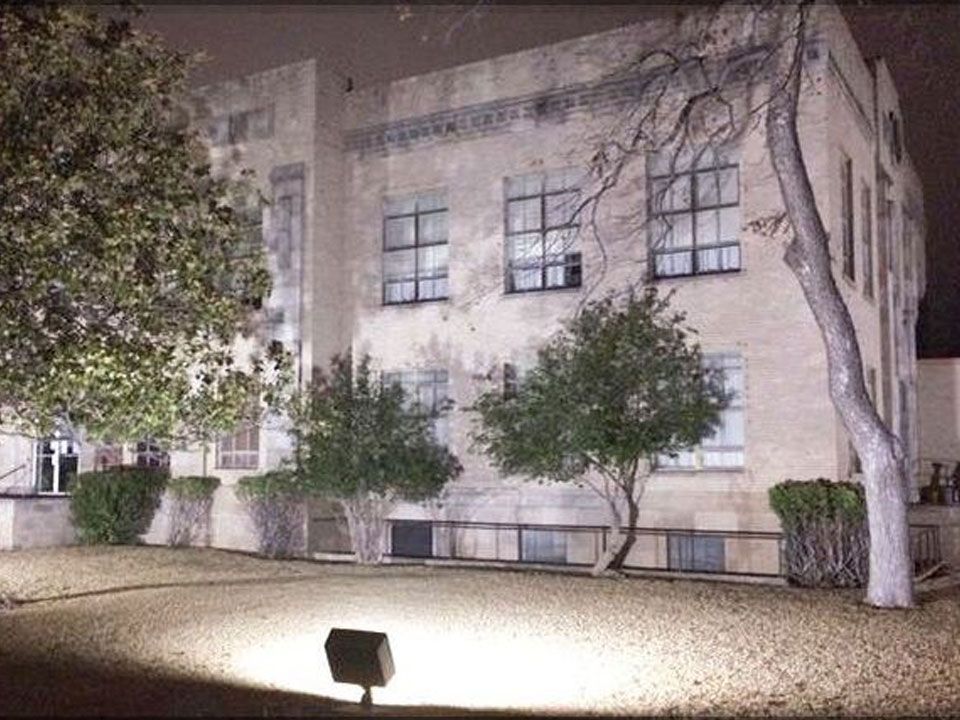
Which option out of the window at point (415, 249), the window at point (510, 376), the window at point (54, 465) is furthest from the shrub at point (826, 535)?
the window at point (54, 465)

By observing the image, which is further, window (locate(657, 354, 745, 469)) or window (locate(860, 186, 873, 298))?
window (locate(860, 186, 873, 298))

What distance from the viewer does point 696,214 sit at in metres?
18.6

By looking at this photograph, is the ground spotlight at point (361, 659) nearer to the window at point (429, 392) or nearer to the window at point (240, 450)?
the window at point (429, 392)

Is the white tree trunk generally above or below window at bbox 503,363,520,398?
below

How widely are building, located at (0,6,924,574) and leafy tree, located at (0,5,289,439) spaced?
620cm

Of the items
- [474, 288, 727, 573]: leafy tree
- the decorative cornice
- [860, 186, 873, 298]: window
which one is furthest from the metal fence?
the decorative cornice

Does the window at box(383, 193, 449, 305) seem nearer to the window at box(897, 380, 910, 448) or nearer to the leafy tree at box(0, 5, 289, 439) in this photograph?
the leafy tree at box(0, 5, 289, 439)

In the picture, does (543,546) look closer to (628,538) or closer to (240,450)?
(628,538)

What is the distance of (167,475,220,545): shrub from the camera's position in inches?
840

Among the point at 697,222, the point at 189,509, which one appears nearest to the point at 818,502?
the point at 697,222

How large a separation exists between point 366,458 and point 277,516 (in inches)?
111

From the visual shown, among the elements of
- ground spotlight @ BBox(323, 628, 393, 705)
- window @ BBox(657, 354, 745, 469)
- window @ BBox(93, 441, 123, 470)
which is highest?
window @ BBox(657, 354, 745, 469)

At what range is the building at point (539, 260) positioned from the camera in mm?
17453

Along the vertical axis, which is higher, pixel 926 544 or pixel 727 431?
pixel 727 431
